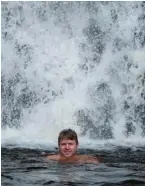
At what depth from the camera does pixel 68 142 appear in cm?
188

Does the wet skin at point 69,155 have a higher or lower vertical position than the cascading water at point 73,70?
lower

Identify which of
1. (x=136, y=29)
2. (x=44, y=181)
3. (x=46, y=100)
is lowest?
(x=44, y=181)

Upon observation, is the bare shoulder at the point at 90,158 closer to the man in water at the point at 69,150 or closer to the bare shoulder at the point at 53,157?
the man in water at the point at 69,150

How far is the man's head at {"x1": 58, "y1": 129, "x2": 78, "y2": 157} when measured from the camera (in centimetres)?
188

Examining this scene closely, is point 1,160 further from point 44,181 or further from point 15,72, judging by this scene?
point 15,72

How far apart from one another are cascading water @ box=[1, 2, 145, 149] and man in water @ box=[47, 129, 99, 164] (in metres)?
0.03

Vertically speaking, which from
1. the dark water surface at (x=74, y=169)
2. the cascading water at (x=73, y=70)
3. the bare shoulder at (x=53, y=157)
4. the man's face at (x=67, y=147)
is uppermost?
the cascading water at (x=73, y=70)

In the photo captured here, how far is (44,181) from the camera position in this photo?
1826 millimetres

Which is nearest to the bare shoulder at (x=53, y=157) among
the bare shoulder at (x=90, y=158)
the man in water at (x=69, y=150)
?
the man in water at (x=69, y=150)

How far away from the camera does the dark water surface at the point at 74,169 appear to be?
1816 millimetres

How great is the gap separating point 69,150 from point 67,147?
17 mm

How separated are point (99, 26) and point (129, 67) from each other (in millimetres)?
252

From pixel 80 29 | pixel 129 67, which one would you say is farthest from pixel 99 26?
pixel 129 67

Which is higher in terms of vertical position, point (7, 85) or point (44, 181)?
point (7, 85)
